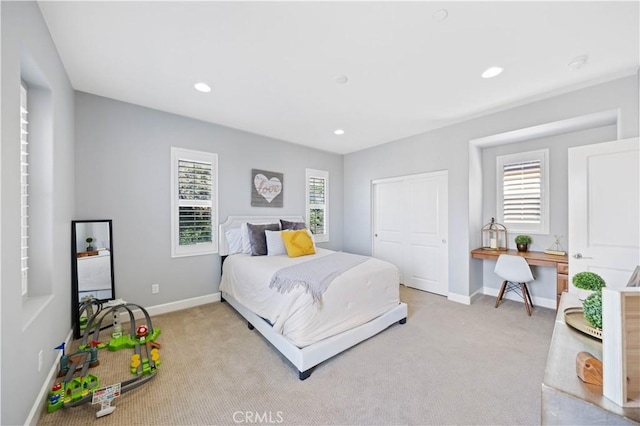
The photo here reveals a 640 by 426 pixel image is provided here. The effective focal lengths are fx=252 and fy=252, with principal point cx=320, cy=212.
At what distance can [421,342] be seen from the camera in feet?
8.27

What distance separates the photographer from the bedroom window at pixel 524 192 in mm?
3434

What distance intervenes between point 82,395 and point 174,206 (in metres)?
2.12

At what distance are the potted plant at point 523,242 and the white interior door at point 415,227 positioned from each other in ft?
3.00

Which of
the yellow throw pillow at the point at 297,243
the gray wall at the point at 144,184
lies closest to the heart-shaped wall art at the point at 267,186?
the gray wall at the point at 144,184

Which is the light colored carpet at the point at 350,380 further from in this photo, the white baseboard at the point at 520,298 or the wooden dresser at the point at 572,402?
the wooden dresser at the point at 572,402

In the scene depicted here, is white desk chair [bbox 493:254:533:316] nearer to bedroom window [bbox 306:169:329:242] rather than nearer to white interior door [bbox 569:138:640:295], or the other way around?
white interior door [bbox 569:138:640:295]

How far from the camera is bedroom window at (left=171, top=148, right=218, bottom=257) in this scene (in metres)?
3.33

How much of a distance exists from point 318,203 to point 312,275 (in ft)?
9.30

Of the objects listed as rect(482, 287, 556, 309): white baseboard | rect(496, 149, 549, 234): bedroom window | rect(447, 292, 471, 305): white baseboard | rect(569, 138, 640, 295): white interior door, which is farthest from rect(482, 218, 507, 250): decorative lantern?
rect(569, 138, 640, 295): white interior door

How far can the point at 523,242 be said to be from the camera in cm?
350

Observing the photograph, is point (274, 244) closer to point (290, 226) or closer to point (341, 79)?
point (290, 226)

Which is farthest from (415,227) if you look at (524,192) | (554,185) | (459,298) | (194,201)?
(194,201)

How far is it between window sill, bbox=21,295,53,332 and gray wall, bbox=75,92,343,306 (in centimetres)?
110

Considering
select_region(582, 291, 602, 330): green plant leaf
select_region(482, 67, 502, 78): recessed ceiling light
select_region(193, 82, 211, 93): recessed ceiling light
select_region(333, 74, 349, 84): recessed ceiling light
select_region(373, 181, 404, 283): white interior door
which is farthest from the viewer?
select_region(373, 181, 404, 283): white interior door
